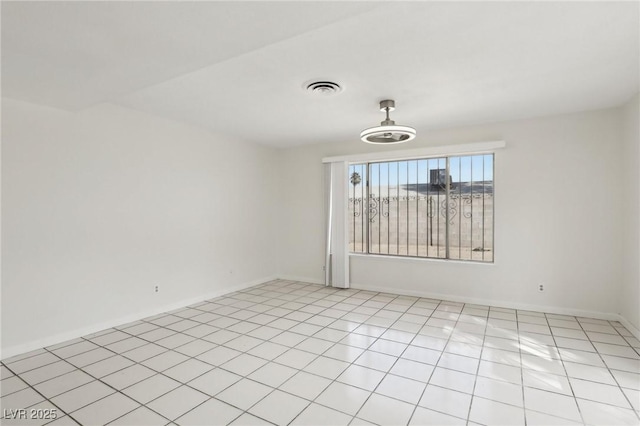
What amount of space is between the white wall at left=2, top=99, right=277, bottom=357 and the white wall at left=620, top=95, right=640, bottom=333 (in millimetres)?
5139

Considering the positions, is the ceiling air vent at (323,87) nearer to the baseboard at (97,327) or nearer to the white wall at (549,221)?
the white wall at (549,221)

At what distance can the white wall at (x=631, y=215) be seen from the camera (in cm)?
333

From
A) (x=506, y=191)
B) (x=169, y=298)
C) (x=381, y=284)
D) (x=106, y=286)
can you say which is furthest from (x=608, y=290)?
(x=106, y=286)

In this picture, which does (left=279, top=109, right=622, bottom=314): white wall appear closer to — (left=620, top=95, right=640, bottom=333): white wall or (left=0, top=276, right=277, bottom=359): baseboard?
(left=620, top=95, right=640, bottom=333): white wall

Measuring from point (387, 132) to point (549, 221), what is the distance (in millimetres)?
2581

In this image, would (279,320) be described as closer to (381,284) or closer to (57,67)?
(381,284)

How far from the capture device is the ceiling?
1731mm

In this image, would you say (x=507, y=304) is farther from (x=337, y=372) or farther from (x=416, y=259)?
(x=337, y=372)

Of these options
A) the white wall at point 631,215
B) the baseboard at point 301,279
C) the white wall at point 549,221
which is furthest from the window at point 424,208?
the white wall at point 631,215

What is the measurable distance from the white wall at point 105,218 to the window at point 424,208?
224 centimetres

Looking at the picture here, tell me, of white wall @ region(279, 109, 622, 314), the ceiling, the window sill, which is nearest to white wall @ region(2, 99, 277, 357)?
the ceiling

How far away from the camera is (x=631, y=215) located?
350 centimetres

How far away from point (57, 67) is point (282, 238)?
4354mm

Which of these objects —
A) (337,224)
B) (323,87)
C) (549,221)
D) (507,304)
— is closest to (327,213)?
(337,224)
